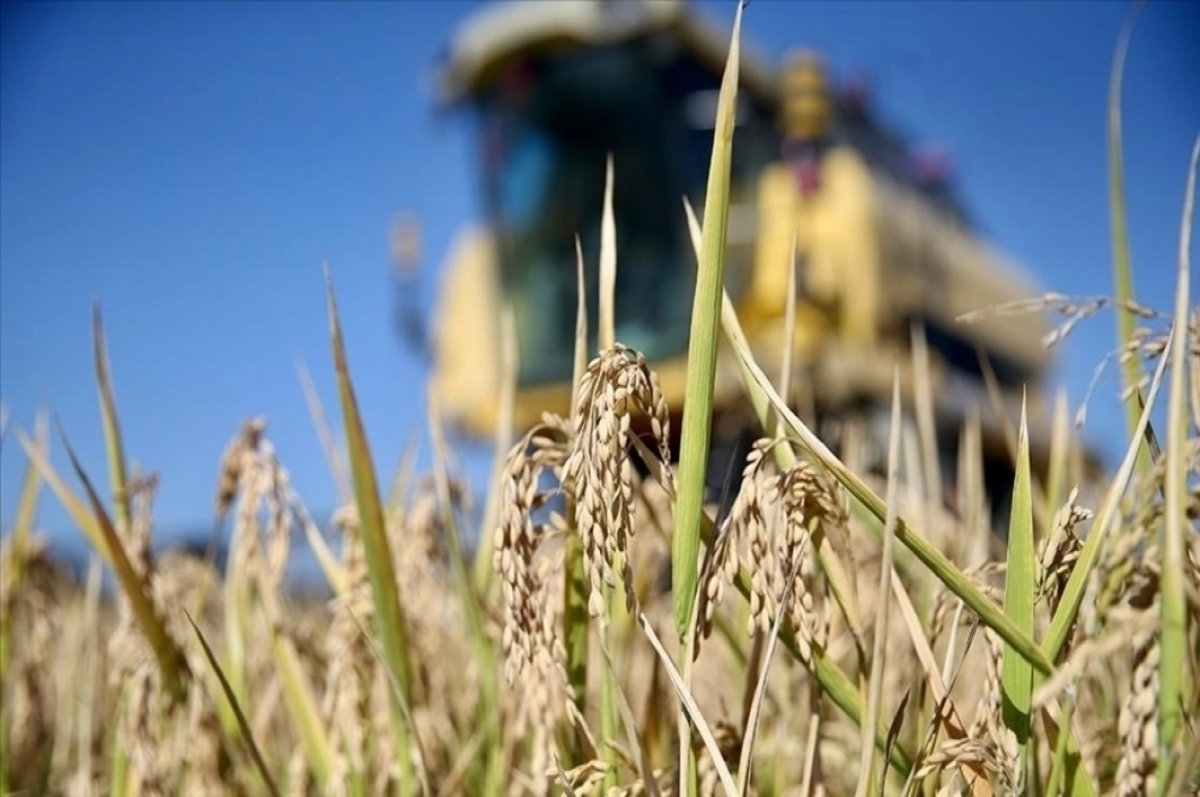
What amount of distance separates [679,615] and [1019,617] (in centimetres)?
11

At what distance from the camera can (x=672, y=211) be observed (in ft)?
20.6

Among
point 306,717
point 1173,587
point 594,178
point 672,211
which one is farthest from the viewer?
point 594,178

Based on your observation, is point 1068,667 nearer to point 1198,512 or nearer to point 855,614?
point 1198,512

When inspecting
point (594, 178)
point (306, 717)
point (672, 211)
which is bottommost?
point (306, 717)

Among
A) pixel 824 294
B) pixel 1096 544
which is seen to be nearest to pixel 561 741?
pixel 1096 544

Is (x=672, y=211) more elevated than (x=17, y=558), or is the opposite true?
(x=672, y=211)

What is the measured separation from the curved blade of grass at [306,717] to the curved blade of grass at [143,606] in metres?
0.06

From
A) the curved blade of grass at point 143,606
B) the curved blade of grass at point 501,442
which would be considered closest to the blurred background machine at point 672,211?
the curved blade of grass at point 501,442

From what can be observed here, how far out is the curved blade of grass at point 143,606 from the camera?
0.55 m

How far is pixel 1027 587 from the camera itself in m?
0.38

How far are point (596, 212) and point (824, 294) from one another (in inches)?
55.1

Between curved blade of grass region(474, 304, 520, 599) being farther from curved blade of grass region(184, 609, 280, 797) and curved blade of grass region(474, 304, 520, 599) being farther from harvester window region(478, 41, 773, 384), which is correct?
harvester window region(478, 41, 773, 384)

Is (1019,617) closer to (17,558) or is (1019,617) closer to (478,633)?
(478,633)

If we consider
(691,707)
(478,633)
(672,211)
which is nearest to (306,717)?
(478,633)
